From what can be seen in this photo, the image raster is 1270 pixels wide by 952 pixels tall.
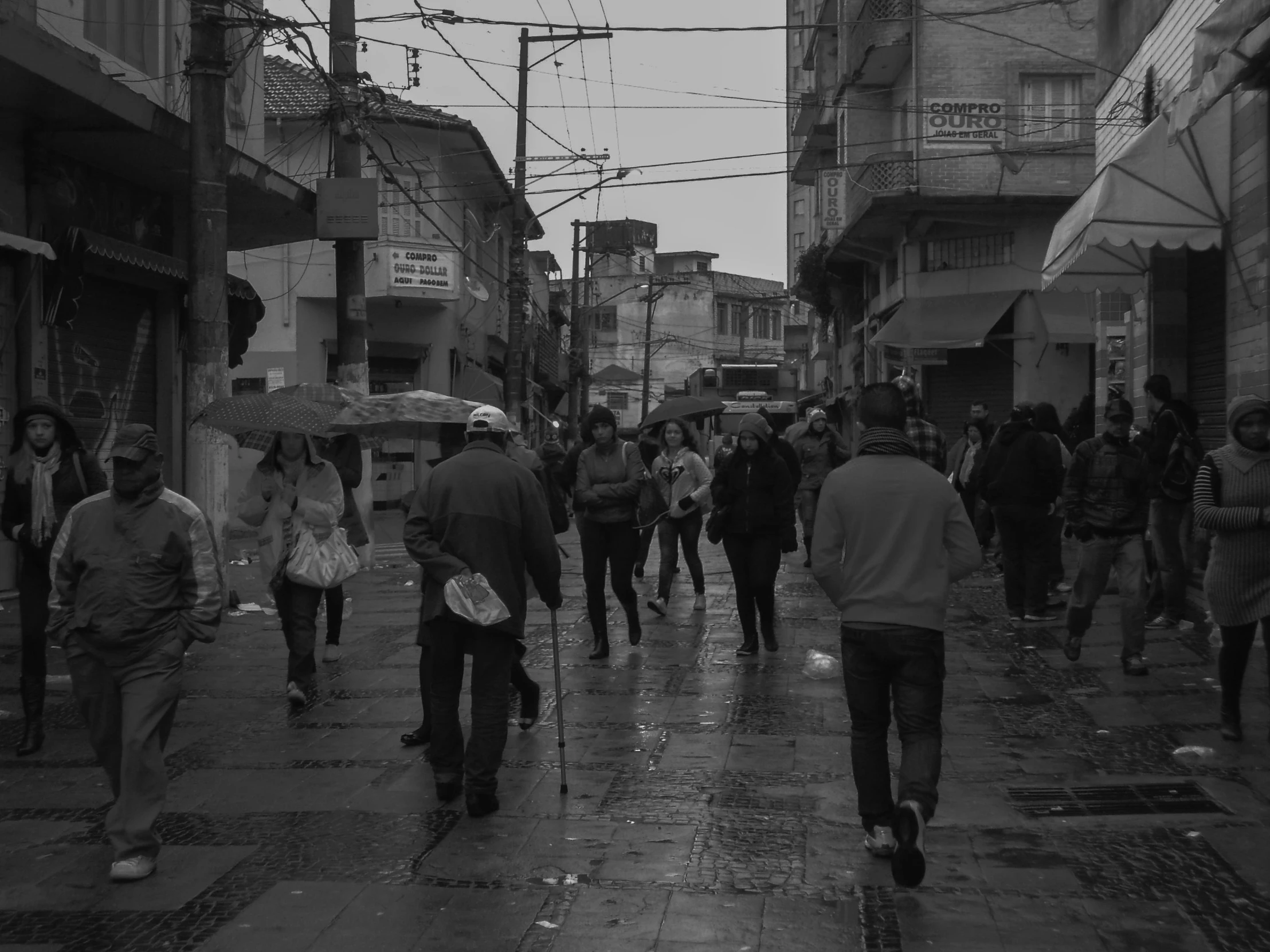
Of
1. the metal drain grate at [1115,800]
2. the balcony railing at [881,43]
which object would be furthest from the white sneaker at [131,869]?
the balcony railing at [881,43]

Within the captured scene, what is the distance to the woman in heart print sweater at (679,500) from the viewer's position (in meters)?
11.7

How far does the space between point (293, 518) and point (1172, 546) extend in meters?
6.57

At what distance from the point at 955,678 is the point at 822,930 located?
192 inches

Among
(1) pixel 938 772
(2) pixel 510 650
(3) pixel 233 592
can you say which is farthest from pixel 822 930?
(3) pixel 233 592

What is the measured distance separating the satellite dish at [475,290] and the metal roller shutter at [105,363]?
1460 cm

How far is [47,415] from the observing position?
23.8 ft

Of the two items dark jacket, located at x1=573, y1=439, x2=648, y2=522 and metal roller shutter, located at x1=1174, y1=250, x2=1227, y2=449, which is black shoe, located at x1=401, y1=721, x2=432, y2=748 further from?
metal roller shutter, located at x1=1174, y1=250, x2=1227, y2=449

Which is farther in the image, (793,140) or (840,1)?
(793,140)

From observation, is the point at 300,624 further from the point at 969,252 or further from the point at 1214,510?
the point at 969,252

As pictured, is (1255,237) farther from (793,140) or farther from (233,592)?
(793,140)

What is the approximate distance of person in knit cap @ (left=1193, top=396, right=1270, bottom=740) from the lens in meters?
6.98

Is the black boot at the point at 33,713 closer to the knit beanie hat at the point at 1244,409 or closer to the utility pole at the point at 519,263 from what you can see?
the knit beanie hat at the point at 1244,409

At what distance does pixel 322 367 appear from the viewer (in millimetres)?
27969

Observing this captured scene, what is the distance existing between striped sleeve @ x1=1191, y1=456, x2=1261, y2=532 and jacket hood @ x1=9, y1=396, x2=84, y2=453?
5753 mm
